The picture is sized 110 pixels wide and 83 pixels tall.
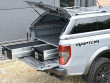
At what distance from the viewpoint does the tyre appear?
5094mm

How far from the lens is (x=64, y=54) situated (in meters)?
4.72

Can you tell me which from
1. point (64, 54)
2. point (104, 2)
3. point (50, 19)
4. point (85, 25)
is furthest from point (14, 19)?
point (104, 2)

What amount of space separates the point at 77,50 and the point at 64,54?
0.29 m

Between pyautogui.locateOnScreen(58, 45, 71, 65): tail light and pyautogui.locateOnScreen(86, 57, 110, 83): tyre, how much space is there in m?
0.68

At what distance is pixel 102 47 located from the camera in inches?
202

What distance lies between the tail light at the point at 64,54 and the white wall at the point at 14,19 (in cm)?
406

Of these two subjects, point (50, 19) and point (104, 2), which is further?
point (104, 2)

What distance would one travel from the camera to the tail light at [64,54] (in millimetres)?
4711

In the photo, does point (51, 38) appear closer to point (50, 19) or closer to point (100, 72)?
point (50, 19)

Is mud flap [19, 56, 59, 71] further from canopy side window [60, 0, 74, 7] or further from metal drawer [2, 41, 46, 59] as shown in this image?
canopy side window [60, 0, 74, 7]

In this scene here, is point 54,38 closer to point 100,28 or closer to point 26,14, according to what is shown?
point 100,28

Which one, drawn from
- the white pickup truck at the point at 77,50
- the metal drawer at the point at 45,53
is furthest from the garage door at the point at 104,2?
the metal drawer at the point at 45,53

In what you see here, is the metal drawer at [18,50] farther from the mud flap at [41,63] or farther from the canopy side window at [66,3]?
the canopy side window at [66,3]

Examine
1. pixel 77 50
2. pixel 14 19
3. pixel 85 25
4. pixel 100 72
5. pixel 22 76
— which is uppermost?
pixel 85 25
